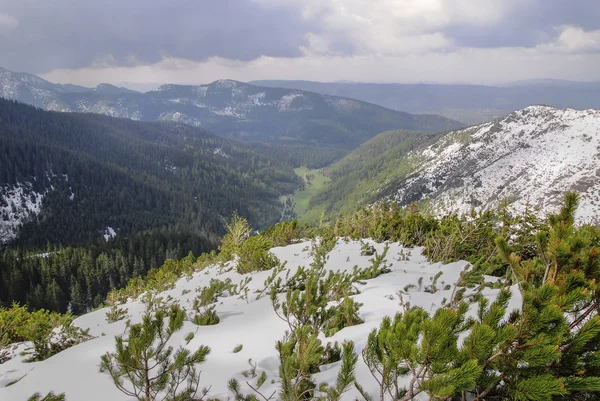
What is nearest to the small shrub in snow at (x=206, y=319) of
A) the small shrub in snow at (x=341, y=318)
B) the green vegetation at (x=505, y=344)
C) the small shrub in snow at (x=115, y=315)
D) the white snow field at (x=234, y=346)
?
the white snow field at (x=234, y=346)

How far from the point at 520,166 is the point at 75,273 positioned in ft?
435

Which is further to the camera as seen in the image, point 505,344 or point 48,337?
point 48,337

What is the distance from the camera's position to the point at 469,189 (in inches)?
4048

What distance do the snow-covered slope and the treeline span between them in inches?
3562

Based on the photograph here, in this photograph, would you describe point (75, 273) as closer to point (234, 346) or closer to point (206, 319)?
point (206, 319)

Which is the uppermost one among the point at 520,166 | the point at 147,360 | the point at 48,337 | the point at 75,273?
the point at 147,360

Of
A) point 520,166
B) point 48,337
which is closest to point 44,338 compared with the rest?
point 48,337

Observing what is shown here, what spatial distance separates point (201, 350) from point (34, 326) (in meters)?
9.48

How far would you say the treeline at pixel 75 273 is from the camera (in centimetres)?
6338

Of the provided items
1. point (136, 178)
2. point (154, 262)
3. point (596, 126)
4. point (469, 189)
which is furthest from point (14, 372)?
point (136, 178)

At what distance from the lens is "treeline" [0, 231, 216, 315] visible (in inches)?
2495

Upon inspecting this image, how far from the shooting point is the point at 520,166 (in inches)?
3844

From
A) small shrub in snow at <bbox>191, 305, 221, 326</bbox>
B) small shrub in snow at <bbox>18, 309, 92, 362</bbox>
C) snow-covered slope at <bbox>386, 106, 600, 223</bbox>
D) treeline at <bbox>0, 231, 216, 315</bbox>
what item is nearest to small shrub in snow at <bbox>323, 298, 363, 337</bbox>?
small shrub in snow at <bbox>191, 305, 221, 326</bbox>

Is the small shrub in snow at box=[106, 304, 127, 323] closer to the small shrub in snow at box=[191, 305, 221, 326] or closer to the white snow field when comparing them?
the white snow field
